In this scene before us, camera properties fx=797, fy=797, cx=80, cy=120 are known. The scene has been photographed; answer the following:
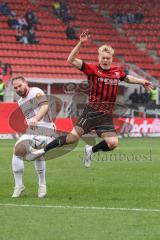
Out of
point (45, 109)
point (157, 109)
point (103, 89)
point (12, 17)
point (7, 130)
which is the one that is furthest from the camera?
point (12, 17)

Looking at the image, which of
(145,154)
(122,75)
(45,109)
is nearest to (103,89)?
(122,75)

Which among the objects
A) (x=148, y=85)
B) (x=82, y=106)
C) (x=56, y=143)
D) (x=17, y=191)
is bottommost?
(x=82, y=106)

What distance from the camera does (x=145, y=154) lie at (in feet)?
72.1

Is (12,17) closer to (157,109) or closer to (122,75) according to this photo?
(157,109)

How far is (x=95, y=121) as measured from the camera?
503 inches

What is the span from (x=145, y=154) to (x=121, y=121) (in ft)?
28.5

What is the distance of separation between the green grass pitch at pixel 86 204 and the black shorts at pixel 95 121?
1010 mm

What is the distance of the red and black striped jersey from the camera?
12451 mm

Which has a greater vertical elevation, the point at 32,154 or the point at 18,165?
the point at 32,154

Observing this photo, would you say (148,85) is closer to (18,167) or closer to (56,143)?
(56,143)

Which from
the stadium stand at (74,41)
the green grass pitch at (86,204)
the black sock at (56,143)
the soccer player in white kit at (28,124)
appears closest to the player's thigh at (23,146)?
the soccer player in white kit at (28,124)

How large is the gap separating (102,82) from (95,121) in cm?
68

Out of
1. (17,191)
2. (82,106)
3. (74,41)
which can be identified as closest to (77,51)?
(17,191)

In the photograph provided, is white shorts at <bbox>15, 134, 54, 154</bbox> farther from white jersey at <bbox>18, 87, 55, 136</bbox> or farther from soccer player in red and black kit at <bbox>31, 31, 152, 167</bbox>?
soccer player in red and black kit at <bbox>31, 31, 152, 167</bbox>
